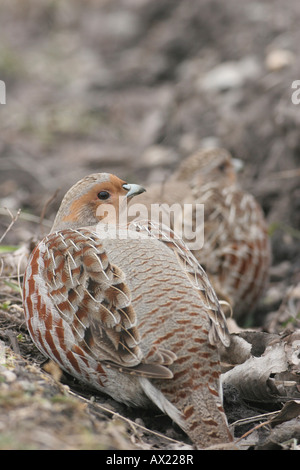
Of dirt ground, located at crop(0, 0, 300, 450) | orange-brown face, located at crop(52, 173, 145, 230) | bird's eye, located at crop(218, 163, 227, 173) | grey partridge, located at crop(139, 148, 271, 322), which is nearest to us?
dirt ground, located at crop(0, 0, 300, 450)

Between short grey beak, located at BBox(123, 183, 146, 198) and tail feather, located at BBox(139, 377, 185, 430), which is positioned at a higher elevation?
short grey beak, located at BBox(123, 183, 146, 198)

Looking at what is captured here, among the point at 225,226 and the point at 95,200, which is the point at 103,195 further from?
the point at 225,226

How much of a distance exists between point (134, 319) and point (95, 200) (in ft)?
4.17

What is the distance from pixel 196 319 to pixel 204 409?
0.53 meters

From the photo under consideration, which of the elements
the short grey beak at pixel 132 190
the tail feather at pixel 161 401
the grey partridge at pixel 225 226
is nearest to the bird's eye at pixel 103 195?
the short grey beak at pixel 132 190

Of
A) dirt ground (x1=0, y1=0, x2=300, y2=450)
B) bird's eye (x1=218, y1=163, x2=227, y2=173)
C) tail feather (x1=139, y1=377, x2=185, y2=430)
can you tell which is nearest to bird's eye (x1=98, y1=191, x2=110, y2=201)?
dirt ground (x1=0, y1=0, x2=300, y2=450)

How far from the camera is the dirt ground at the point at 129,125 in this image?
398 centimetres

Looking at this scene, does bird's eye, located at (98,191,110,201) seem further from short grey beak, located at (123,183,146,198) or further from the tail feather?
the tail feather

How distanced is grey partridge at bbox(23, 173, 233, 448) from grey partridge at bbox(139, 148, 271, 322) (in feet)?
5.76

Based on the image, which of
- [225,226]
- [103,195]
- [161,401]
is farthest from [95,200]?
[225,226]

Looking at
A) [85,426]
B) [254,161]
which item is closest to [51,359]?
[85,426]

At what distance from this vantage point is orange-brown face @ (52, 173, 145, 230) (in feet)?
16.5
